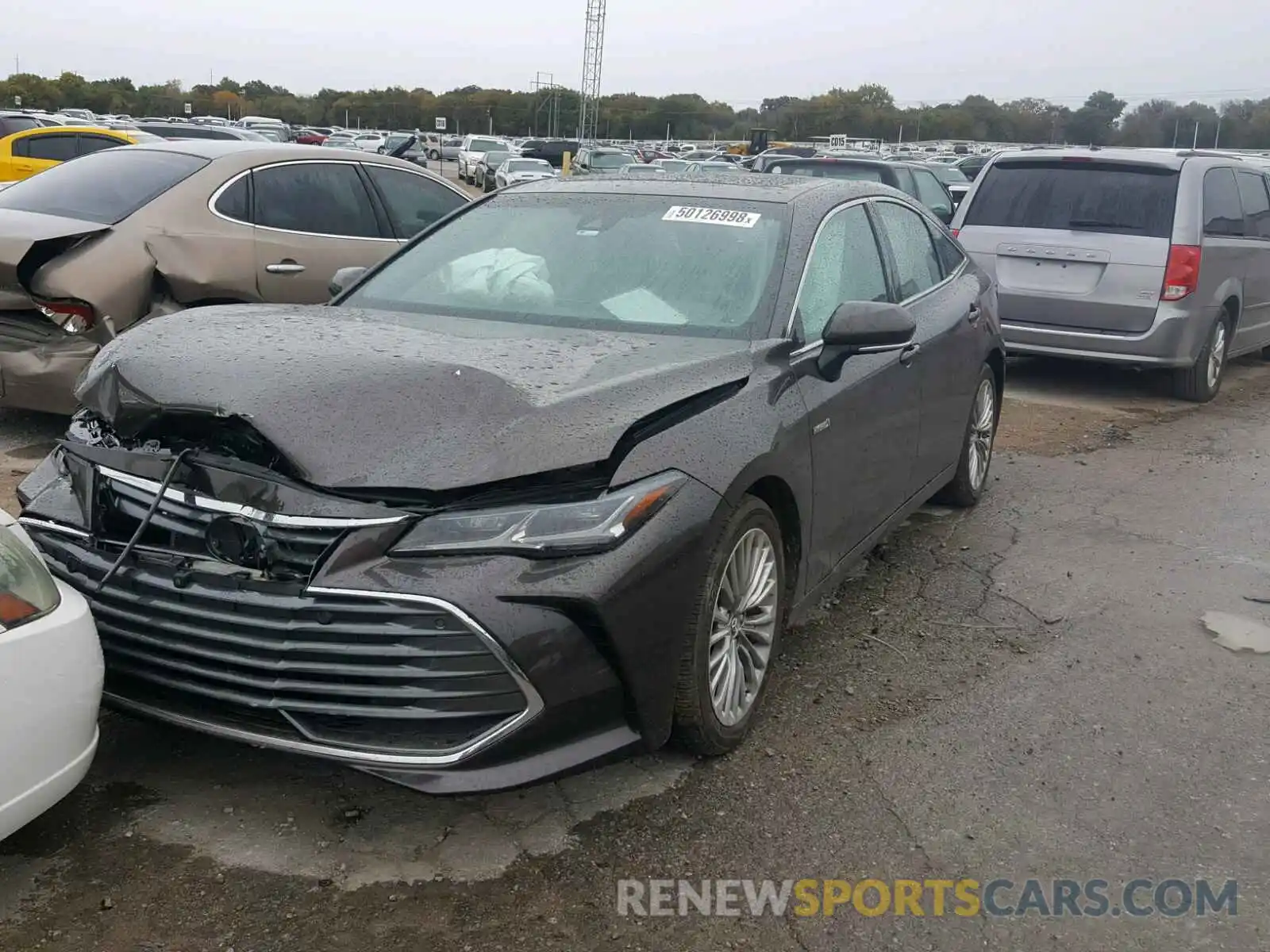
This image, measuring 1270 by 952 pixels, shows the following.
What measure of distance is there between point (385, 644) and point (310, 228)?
4.67 meters

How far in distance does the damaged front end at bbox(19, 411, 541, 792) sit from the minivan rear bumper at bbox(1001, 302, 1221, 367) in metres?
6.52

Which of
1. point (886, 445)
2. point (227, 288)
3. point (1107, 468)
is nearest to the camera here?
point (886, 445)

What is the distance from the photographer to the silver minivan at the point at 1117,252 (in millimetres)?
8320

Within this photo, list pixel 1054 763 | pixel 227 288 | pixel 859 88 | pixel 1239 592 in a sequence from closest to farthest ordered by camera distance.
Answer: pixel 1054 763, pixel 1239 592, pixel 227 288, pixel 859 88

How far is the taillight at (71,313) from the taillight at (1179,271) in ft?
22.3

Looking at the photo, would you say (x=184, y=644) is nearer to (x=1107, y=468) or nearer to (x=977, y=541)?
(x=977, y=541)

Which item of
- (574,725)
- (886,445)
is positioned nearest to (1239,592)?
(886,445)

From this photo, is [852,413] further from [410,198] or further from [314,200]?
[410,198]

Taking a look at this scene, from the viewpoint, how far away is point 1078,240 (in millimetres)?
8492

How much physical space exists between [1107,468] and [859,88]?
116 metres

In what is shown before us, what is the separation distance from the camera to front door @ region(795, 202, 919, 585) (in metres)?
3.83

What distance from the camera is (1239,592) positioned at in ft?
16.6

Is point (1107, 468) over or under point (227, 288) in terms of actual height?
under

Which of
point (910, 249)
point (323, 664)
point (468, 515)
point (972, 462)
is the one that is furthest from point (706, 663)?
point (972, 462)
